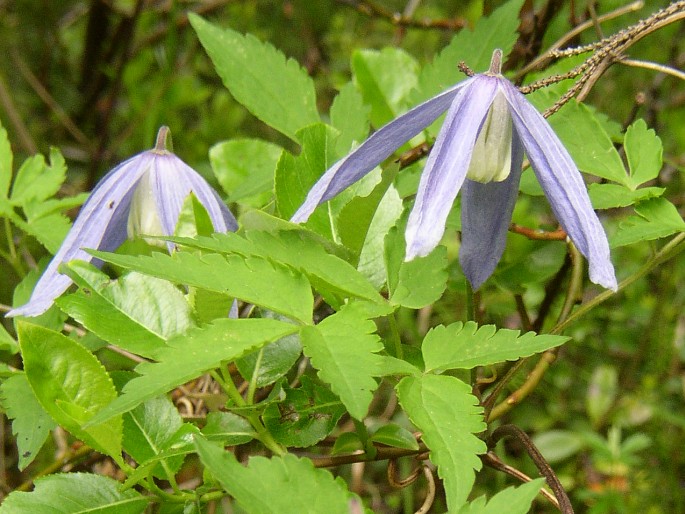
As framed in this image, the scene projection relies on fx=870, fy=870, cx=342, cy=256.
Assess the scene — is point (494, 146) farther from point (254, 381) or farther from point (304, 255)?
point (254, 381)

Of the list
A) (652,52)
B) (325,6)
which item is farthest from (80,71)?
(652,52)

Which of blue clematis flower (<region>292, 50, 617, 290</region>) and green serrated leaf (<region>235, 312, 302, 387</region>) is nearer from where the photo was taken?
blue clematis flower (<region>292, 50, 617, 290</region>)

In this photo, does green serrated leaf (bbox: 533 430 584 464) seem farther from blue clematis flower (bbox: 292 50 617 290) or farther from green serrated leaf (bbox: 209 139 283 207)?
blue clematis flower (bbox: 292 50 617 290)

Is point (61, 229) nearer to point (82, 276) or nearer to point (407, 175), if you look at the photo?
point (82, 276)

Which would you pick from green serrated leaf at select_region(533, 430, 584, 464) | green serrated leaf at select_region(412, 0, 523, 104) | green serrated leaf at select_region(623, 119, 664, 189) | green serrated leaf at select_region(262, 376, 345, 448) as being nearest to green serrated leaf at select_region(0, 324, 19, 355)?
green serrated leaf at select_region(262, 376, 345, 448)

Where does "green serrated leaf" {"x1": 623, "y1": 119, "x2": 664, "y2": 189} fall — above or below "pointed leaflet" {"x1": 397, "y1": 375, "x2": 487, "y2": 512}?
above

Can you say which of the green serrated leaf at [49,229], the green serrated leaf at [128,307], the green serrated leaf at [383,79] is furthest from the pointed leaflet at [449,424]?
the green serrated leaf at [383,79]
